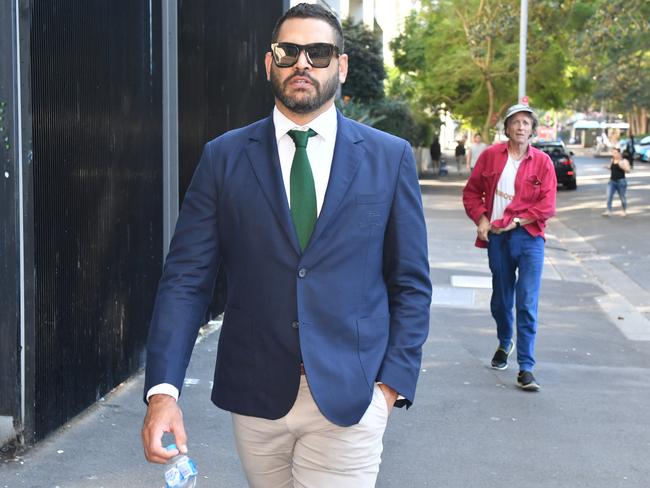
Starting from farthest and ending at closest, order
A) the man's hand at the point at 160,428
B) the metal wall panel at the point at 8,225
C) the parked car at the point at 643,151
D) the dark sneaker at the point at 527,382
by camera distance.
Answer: the parked car at the point at 643,151
the dark sneaker at the point at 527,382
the metal wall panel at the point at 8,225
the man's hand at the point at 160,428

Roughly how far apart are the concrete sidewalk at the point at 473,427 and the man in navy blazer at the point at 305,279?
241 cm

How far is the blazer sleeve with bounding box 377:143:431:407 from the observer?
3.00 m

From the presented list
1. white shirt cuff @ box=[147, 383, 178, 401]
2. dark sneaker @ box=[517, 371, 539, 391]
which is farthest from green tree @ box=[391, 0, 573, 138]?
white shirt cuff @ box=[147, 383, 178, 401]

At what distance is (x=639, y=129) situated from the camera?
356ft

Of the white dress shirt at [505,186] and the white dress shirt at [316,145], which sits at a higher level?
the white dress shirt at [316,145]

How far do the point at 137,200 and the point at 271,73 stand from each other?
4.16 m

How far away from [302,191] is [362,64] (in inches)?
1102

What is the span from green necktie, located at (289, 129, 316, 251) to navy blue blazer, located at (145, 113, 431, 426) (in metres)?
0.04

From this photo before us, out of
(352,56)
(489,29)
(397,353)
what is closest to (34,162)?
(397,353)

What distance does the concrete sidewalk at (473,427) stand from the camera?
214 inches

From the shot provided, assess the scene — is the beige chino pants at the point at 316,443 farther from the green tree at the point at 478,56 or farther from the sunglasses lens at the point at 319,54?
the green tree at the point at 478,56

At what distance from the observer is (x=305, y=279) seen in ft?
9.56

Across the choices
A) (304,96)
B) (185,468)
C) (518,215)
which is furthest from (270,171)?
(518,215)

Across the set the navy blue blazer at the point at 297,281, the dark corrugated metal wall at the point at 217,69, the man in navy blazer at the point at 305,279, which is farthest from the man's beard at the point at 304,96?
the dark corrugated metal wall at the point at 217,69
